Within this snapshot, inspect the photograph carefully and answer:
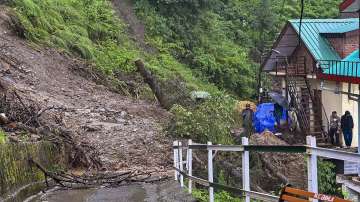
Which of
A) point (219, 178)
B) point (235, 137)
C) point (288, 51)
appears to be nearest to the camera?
point (219, 178)

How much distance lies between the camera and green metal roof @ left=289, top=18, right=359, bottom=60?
25431mm

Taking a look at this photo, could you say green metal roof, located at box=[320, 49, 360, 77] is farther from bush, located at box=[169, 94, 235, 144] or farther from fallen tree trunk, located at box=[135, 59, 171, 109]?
fallen tree trunk, located at box=[135, 59, 171, 109]

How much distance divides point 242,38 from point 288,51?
1729cm

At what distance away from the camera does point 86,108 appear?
1981 cm

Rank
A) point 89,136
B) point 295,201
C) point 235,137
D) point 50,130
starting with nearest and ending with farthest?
point 295,201
point 50,130
point 89,136
point 235,137

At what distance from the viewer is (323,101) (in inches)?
1045

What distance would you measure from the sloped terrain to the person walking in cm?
720

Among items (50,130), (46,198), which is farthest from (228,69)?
(46,198)

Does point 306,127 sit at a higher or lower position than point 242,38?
lower

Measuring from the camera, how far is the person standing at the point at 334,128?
78.2ft

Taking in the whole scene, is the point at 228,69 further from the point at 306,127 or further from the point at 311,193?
the point at 311,193

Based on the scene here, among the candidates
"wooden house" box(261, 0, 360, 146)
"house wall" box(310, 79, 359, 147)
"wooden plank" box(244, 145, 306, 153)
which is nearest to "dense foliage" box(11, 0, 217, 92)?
"wooden house" box(261, 0, 360, 146)

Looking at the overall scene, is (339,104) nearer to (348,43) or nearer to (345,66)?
(348,43)

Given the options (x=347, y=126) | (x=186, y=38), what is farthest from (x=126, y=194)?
(x=186, y=38)
